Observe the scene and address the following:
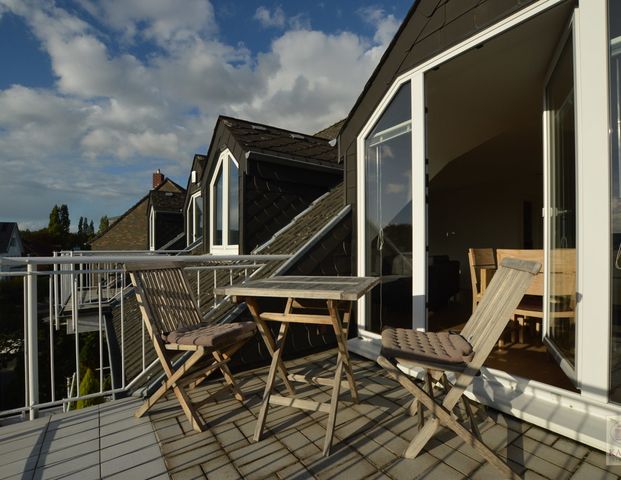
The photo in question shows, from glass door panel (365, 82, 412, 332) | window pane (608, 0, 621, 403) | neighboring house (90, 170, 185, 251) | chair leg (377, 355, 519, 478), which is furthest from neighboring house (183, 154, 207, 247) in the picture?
neighboring house (90, 170, 185, 251)

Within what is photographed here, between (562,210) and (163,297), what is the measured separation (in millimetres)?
3279

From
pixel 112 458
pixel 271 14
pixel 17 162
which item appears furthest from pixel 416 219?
pixel 17 162

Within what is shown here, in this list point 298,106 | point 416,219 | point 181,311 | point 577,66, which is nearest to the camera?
point 577,66

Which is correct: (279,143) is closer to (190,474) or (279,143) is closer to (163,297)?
(163,297)

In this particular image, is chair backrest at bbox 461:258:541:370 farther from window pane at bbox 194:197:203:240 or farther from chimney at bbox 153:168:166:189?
chimney at bbox 153:168:166:189

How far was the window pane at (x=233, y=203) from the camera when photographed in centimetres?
601

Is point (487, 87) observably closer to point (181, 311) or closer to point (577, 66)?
point (577, 66)

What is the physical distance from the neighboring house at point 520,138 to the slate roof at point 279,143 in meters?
2.06

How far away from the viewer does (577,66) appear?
209 cm

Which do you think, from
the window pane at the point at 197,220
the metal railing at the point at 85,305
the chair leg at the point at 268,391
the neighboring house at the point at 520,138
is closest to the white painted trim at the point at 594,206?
the neighboring house at the point at 520,138

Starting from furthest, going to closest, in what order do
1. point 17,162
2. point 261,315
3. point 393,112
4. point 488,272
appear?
point 17,162 < point 488,272 < point 393,112 < point 261,315

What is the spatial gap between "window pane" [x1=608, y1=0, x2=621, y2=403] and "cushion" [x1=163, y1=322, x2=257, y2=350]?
2.27 metres

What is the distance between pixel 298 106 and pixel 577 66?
31.7 meters

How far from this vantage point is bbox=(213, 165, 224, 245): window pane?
685 cm
